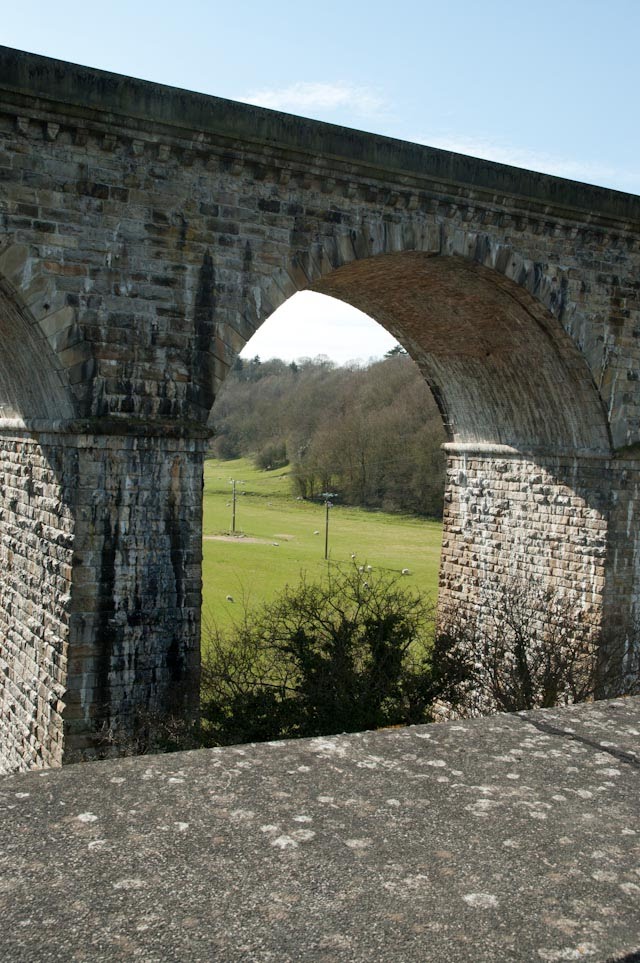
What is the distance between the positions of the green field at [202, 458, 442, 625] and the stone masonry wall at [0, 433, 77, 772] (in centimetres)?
1735

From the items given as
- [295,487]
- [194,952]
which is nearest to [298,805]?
[194,952]

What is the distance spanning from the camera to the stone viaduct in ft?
28.6

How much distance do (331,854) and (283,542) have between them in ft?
143

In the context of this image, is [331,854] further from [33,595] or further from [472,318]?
[472,318]

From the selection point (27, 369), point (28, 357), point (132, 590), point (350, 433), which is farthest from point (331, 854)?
point (350, 433)

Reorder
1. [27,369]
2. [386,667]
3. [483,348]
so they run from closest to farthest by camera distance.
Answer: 1. [27,369]
2. [386,667]
3. [483,348]

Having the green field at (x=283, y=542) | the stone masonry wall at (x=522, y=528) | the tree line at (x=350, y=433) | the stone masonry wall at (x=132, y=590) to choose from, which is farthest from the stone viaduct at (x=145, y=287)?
the tree line at (x=350, y=433)

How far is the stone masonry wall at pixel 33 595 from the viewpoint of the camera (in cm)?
909

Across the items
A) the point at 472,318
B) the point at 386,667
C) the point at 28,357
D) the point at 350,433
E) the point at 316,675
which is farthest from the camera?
the point at 350,433

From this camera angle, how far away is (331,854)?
71.2 inches

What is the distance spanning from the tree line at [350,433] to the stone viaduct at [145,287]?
20.5m

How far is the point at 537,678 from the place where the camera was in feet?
41.9

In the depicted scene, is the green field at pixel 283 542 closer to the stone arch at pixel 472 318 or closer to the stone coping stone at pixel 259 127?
the stone arch at pixel 472 318

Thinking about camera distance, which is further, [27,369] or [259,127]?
[259,127]
